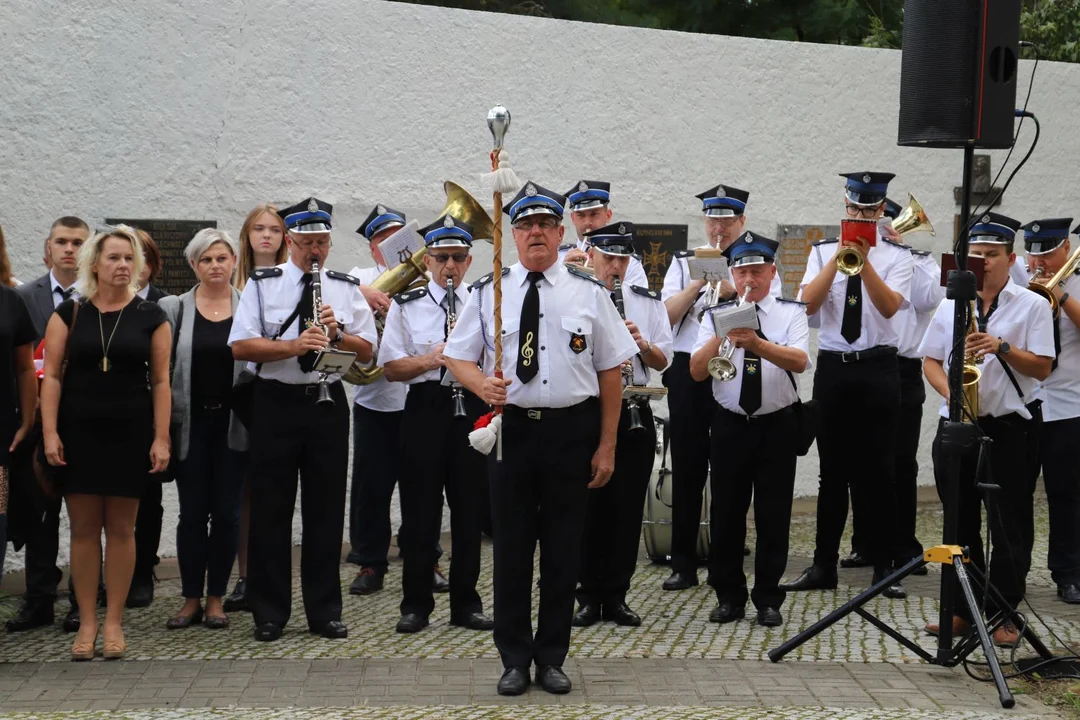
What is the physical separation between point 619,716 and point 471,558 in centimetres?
199

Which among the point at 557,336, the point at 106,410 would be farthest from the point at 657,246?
the point at 106,410

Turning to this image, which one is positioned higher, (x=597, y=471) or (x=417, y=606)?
(x=597, y=471)

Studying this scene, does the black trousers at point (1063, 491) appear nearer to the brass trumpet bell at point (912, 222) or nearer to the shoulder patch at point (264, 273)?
the brass trumpet bell at point (912, 222)

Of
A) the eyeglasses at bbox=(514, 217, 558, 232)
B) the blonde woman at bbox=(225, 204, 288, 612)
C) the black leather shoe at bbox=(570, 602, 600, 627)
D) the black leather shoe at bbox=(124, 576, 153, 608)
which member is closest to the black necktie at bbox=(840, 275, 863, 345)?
the black leather shoe at bbox=(570, 602, 600, 627)

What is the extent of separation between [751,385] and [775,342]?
27 cm

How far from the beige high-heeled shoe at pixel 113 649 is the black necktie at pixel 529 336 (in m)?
2.44

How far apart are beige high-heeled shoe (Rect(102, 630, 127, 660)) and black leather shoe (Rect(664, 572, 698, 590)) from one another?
10.7 ft

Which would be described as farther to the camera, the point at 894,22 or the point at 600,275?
the point at 894,22

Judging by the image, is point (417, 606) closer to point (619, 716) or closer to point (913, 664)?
point (619, 716)

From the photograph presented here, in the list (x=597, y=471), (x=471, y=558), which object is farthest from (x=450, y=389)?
(x=597, y=471)

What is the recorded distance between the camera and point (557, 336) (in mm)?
6574

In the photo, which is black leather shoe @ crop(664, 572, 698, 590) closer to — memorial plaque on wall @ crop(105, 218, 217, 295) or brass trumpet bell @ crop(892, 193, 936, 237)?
brass trumpet bell @ crop(892, 193, 936, 237)

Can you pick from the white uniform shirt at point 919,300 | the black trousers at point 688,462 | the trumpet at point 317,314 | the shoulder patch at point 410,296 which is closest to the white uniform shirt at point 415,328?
the shoulder patch at point 410,296

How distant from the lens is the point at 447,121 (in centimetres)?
1073
